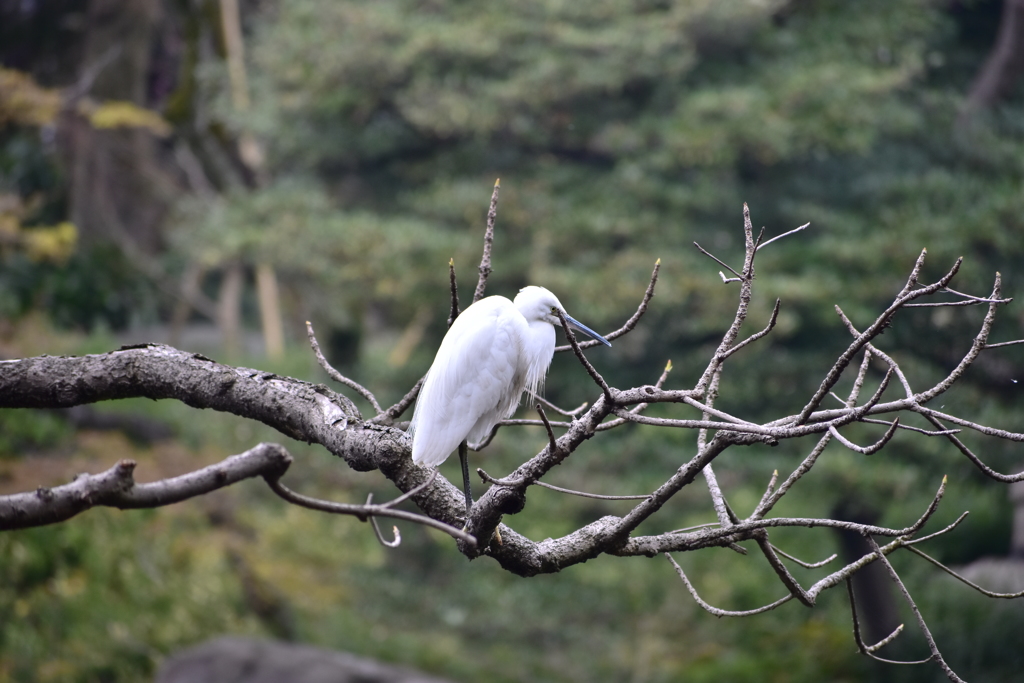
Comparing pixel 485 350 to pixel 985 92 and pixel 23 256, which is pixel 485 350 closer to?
pixel 985 92

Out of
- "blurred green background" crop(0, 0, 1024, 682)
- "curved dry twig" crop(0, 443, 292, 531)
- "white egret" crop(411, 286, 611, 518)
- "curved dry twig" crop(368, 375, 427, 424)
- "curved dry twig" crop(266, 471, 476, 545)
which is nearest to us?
"curved dry twig" crop(266, 471, 476, 545)

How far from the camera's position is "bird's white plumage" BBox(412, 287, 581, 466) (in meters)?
2.05

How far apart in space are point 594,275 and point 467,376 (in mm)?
2889

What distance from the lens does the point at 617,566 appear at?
233 inches

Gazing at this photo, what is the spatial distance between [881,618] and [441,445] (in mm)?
4284

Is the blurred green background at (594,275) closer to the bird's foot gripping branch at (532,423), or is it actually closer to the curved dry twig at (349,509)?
the bird's foot gripping branch at (532,423)

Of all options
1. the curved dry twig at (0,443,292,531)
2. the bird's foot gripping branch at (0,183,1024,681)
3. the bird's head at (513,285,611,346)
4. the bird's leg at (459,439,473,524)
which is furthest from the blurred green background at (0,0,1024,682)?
the curved dry twig at (0,443,292,531)

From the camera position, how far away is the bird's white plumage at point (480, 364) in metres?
2.05

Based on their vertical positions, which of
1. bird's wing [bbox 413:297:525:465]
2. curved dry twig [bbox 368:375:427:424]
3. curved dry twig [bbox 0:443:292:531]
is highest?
curved dry twig [bbox 0:443:292:531]

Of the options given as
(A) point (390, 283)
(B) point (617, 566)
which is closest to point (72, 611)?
(A) point (390, 283)

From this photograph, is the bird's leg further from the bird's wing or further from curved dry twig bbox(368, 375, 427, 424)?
the bird's wing

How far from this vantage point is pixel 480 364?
83.2 inches

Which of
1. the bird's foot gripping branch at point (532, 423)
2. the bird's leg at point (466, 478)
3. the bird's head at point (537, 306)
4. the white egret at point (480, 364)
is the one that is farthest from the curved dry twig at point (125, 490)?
the bird's head at point (537, 306)

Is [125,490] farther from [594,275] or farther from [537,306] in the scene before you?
[594,275]
